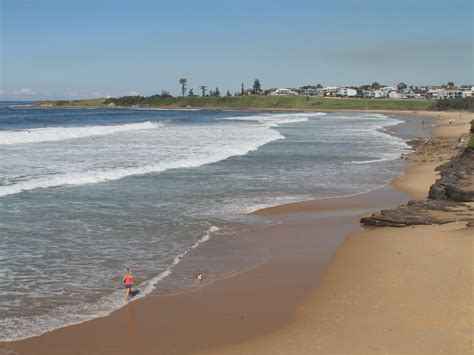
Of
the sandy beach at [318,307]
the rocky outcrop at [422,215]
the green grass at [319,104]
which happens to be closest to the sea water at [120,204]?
the sandy beach at [318,307]

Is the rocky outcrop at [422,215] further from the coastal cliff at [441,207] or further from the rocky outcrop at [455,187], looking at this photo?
the rocky outcrop at [455,187]

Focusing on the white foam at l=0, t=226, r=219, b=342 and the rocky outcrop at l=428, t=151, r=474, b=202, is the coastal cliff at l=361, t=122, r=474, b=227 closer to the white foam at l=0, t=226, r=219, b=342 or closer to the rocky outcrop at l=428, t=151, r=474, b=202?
the rocky outcrop at l=428, t=151, r=474, b=202

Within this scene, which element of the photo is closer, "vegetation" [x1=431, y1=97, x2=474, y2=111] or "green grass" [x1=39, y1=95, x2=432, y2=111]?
"vegetation" [x1=431, y1=97, x2=474, y2=111]

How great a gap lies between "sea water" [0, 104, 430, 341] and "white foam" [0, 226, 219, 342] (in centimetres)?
2

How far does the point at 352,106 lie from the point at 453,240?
160343mm

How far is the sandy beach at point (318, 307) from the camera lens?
8664 millimetres

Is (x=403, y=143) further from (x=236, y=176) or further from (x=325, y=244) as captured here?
(x=325, y=244)

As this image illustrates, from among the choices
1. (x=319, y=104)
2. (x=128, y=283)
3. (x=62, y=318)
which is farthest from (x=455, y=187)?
(x=319, y=104)

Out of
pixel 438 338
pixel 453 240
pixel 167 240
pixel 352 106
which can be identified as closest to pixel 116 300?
pixel 167 240

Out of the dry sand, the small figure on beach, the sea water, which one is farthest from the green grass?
the small figure on beach

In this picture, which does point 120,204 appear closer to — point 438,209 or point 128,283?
point 128,283

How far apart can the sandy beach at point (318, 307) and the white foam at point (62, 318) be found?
0.22m

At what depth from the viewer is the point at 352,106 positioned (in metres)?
171

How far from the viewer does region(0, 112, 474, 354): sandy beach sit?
8.66m
